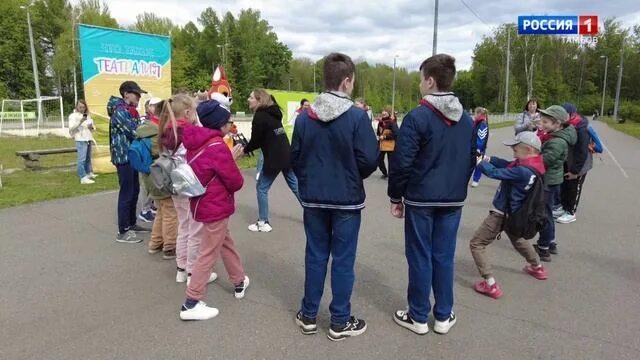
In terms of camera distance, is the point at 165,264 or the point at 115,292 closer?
the point at 115,292

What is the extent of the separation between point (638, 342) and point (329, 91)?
2.80 m

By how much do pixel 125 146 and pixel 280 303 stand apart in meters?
2.82

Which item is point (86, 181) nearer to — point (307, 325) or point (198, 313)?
point (198, 313)

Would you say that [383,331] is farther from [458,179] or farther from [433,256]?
[458,179]

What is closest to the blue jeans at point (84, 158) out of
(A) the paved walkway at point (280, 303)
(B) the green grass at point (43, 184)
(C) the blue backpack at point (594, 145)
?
(B) the green grass at point (43, 184)

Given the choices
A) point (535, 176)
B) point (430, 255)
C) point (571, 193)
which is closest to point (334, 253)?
point (430, 255)

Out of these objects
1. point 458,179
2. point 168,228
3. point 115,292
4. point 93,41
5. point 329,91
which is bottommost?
point 115,292

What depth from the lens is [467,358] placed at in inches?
119

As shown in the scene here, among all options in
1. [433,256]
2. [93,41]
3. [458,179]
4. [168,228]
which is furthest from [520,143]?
[93,41]

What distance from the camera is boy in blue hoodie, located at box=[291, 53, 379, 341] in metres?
3.02

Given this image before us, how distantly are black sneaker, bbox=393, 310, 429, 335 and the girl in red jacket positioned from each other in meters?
1.42

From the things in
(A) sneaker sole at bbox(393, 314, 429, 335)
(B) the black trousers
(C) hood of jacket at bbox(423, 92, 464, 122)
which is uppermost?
(C) hood of jacket at bbox(423, 92, 464, 122)

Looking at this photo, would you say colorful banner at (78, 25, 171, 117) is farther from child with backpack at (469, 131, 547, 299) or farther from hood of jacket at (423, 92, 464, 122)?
hood of jacket at (423, 92, 464, 122)

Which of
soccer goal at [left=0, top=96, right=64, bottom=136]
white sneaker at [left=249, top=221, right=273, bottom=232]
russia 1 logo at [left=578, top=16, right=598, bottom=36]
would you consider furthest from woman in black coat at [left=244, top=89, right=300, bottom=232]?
russia 1 logo at [left=578, top=16, right=598, bottom=36]
